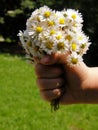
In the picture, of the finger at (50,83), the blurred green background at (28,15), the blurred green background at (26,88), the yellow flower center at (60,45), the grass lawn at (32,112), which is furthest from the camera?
the blurred green background at (28,15)

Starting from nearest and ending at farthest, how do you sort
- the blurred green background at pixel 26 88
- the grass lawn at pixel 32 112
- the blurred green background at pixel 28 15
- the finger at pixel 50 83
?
the finger at pixel 50 83 < the grass lawn at pixel 32 112 < the blurred green background at pixel 26 88 < the blurred green background at pixel 28 15

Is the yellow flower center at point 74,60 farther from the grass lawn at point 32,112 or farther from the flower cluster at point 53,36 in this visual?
the grass lawn at point 32,112

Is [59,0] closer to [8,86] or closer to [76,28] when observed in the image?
[8,86]

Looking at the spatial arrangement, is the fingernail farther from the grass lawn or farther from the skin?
the grass lawn

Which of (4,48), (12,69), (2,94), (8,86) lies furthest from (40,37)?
(4,48)

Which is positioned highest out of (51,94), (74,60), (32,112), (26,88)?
(26,88)

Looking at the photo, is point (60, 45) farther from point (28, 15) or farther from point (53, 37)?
point (28, 15)

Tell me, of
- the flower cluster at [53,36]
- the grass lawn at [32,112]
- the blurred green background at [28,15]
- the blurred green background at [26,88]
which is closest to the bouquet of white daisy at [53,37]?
the flower cluster at [53,36]

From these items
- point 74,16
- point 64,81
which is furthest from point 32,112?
point 74,16
